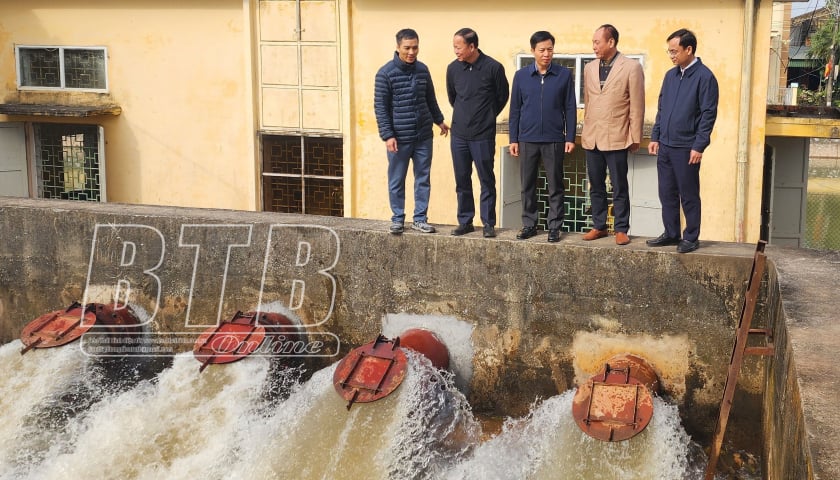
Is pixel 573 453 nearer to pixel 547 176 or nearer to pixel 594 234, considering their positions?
pixel 594 234

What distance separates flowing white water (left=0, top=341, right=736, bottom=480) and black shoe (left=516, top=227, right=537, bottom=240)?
47.7 inches

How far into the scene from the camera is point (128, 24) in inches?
460

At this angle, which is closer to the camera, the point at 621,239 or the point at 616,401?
the point at 616,401

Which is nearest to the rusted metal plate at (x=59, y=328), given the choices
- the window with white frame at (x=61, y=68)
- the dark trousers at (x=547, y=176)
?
the dark trousers at (x=547, y=176)

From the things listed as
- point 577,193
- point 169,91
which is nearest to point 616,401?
point 577,193

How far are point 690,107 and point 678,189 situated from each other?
64 cm

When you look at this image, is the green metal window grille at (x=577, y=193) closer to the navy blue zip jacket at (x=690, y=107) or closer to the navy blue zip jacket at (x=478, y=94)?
the navy blue zip jacket at (x=478, y=94)

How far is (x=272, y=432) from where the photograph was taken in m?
6.57

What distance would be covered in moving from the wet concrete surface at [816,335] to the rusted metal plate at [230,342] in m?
4.00

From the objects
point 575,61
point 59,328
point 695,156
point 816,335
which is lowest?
point 59,328

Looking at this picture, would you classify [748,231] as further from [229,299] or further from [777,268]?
[229,299]

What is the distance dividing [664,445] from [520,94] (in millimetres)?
2804

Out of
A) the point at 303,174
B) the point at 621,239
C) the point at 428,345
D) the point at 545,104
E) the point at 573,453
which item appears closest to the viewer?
the point at 573,453

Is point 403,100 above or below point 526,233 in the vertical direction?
above
